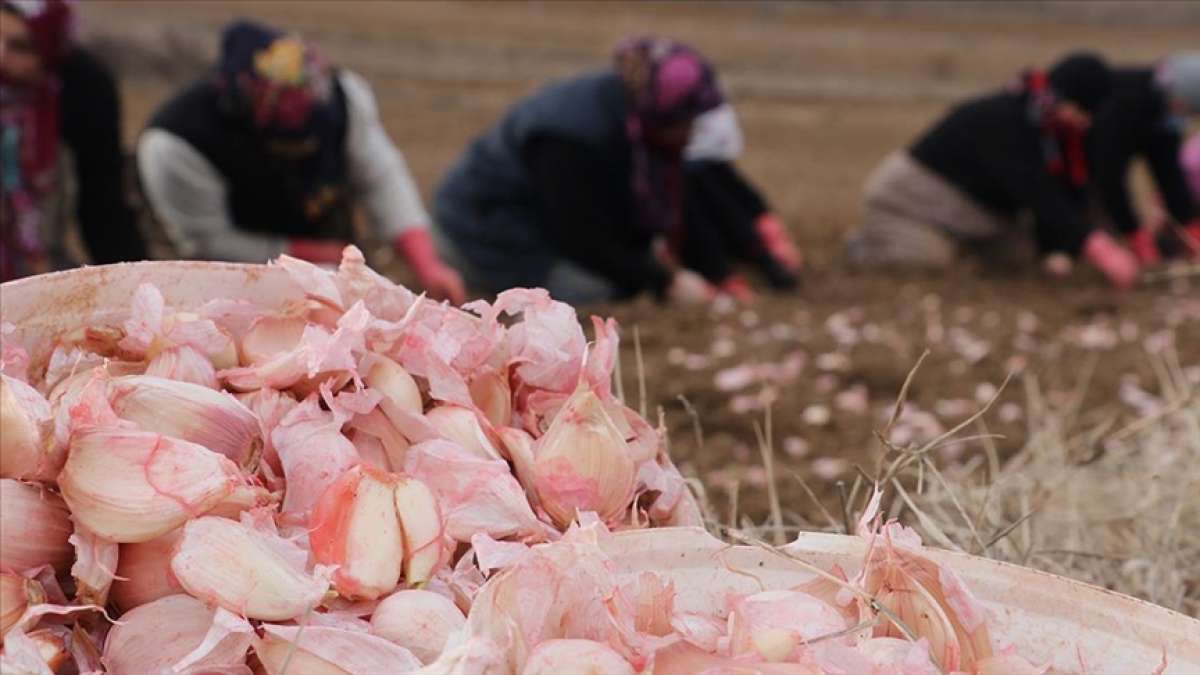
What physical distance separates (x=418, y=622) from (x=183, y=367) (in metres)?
0.31

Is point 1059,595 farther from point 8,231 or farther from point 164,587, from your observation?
point 8,231

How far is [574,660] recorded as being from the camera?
0.87m

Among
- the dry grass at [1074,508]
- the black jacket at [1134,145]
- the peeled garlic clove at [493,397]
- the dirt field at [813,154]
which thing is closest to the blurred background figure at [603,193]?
the dirt field at [813,154]

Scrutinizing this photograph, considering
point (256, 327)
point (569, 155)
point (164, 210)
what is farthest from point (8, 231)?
point (256, 327)


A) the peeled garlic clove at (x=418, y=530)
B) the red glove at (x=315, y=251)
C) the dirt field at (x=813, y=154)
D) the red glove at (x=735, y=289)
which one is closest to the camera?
the peeled garlic clove at (x=418, y=530)

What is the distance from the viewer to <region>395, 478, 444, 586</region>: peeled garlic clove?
3.20 feet

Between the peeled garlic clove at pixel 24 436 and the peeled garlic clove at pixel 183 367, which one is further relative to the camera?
the peeled garlic clove at pixel 183 367

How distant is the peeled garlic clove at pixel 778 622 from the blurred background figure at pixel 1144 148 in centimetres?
455

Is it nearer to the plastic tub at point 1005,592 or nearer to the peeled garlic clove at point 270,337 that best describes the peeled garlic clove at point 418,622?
the plastic tub at point 1005,592

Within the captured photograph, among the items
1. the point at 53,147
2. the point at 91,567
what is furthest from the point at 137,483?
the point at 53,147

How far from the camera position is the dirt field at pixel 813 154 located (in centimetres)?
334

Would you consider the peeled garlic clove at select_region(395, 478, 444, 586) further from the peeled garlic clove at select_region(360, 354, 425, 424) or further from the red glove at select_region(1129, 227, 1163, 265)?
the red glove at select_region(1129, 227, 1163, 265)

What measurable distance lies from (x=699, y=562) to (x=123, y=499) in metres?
0.41

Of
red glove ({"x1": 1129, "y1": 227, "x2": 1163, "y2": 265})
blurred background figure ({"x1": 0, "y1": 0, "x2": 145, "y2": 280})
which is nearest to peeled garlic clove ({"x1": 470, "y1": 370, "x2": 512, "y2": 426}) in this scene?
blurred background figure ({"x1": 0, "y1": 0, "x2": 145, "y2": 280})
